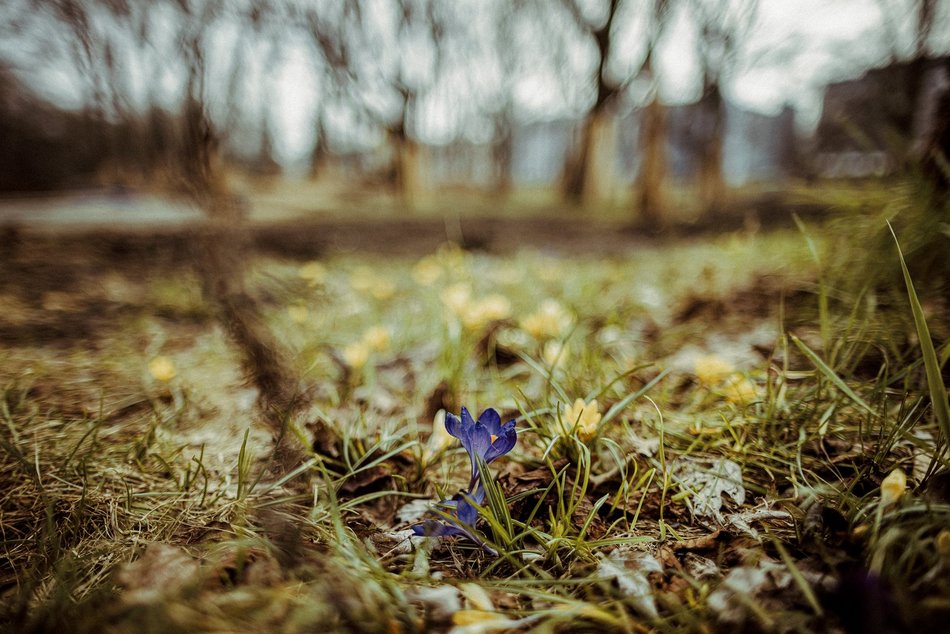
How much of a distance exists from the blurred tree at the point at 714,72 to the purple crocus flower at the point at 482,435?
12.0 feet

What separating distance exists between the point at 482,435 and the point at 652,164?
753 centimetres

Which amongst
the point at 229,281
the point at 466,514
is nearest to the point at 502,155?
the point at 229,281

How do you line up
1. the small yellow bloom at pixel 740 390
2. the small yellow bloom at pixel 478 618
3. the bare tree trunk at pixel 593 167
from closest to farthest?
the small yellow bloom at pixel 478 618, the small yellow bloom at pixel 740 390, the bare tree trunk at pixel 593 167

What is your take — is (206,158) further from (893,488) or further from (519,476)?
(893,488)

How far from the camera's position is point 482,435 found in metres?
0.76

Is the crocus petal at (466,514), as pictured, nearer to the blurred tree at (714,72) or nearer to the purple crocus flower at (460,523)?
the purple crocus flower at (460,523)

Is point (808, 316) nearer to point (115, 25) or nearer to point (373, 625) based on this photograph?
point (373, 625)

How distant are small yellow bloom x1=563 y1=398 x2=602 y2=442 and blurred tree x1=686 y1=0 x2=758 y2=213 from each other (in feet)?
11.5

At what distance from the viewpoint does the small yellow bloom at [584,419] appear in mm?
859

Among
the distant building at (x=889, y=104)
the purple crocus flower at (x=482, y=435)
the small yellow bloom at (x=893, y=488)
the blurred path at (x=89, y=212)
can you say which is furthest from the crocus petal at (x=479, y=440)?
the blurred path at (x=89, y=212)

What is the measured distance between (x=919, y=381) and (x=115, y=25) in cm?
238

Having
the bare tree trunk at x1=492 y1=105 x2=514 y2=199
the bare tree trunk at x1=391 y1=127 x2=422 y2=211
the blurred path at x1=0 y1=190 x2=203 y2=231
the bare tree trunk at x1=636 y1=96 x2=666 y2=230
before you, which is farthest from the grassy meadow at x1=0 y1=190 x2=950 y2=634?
the bare tree trunk at x1=492 y1=105 x2=514 y2=199

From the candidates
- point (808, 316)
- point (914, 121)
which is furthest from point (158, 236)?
point (914, 121)

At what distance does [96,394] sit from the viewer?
134cm
